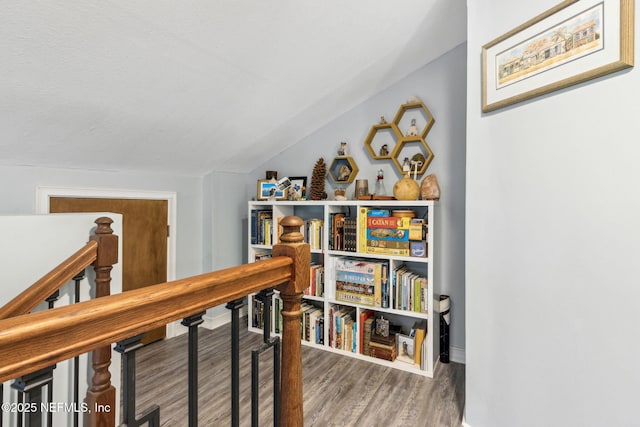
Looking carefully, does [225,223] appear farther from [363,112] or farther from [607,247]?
[607,247]

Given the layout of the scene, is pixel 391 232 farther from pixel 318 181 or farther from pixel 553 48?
pixel 553 48

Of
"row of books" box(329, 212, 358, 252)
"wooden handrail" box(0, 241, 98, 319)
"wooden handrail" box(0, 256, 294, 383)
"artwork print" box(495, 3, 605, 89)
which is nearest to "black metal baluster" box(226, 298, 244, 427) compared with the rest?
"wooden handrail" box(0, 256, 294, 383)

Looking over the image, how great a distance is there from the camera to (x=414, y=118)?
9.38 feet

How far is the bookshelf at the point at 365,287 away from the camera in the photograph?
2.50 metres

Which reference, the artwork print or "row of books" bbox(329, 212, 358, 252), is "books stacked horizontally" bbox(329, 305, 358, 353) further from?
the artwork print

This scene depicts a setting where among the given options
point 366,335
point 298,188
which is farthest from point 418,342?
point 298,188

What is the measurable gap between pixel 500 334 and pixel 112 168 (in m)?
2.80

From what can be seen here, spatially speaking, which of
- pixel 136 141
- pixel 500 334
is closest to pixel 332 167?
pixel 136 141

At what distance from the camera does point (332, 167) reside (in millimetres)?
3236

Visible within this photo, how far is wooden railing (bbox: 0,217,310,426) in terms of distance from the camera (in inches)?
20.1

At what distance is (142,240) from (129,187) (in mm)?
463

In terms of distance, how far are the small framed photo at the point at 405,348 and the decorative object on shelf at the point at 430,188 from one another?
108cm

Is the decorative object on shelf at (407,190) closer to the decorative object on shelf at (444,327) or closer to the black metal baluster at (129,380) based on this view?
the decorative object on shelf at (444,327)

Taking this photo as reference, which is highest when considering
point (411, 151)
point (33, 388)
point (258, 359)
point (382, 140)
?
point (382, 140)
